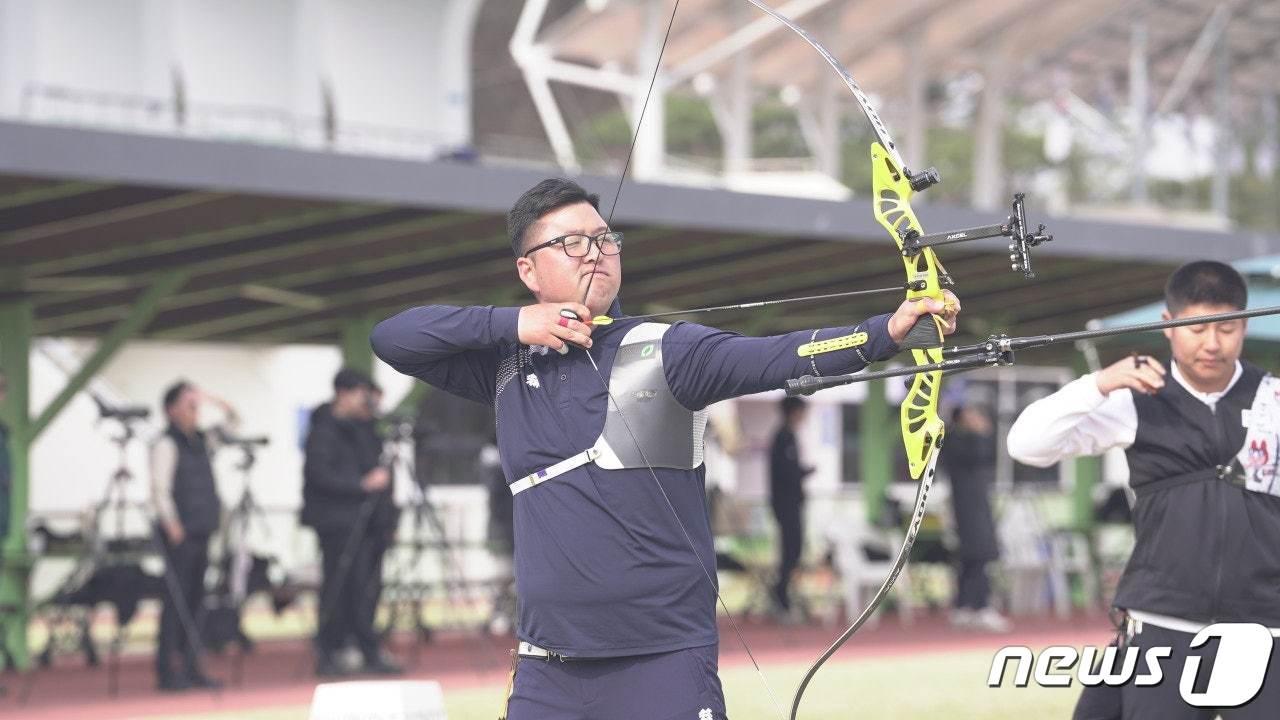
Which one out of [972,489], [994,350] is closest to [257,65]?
[972,489]

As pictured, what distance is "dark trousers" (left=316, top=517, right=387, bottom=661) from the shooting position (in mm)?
11281

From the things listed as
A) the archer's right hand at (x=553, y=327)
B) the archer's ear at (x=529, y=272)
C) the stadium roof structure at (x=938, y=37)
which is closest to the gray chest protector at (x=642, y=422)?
the archer's right hand at (x=553, y=327)

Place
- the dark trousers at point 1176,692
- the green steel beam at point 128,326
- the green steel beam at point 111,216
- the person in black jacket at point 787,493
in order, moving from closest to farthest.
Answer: the dark trousers at point 1176,692, the green steel beam at point 111,216, the green steel beam at point 128,326, the person in black jacket at point 787,493

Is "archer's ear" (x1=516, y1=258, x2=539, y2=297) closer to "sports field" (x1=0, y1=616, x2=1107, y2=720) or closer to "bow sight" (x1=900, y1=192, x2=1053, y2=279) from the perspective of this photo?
"bow sight" (x1=900, y1=192, x2=1053, y2=279)

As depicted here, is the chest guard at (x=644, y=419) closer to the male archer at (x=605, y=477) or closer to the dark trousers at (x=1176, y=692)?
the male archer at (x=605, y=477)

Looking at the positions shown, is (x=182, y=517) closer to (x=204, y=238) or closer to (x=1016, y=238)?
(x=204, y=238)

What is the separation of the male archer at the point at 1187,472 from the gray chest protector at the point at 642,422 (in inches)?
53.1

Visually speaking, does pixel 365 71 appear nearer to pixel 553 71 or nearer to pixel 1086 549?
pixel 553 71

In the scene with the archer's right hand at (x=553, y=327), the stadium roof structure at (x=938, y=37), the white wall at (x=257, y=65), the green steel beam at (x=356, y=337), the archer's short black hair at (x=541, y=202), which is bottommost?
the archer's right hand at (x=553, y=327)

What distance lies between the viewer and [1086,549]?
1773 centimetres

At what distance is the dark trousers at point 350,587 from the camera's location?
11281 millimetres

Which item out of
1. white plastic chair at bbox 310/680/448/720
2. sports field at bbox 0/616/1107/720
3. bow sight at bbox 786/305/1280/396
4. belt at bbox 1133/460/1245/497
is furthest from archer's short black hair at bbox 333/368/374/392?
bow sight at bbox 786/305/1280/396

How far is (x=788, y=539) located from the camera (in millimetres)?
14570

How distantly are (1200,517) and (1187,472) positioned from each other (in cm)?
13
